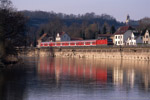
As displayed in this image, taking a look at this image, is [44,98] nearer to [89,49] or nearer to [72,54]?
[89,49]

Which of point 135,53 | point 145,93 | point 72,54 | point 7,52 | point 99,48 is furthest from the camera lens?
point 72,54

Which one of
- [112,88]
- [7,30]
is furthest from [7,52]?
[112,88]

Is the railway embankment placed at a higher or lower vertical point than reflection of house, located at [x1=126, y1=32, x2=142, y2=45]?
lower

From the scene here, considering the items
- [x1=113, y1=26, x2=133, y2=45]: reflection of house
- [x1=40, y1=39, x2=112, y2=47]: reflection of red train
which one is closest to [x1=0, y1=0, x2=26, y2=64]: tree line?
[x1=40, y1=39, x2=112, y2=47]: reflection of red train

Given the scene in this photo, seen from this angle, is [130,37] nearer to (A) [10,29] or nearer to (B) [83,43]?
(B) [83,43]

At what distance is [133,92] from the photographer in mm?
25125

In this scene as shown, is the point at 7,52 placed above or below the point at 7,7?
below

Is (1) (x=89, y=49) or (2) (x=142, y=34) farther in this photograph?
(2) (x=142, y=34)

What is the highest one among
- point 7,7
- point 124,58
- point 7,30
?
point 7,7

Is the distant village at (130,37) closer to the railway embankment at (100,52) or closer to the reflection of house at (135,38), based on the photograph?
the reflection of house at (135,38)

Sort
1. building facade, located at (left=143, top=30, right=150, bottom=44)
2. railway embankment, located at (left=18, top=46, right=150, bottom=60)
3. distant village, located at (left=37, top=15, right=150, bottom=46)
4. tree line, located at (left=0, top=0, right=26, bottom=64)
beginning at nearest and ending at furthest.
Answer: tree line, located at (left=0, top=0, right=26, bottom=64)
railway embankment, located at (left=18, top=46, right=150, bottom=60)
building facade, located at (left=143, top=30, right=150, bottom=44)
distant village, located at (left=37, top=15, right=150, bottom=46)

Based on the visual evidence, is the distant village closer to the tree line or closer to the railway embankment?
the railway embankment

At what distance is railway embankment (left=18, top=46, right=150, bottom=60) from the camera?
253ft

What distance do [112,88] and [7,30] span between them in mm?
25247
